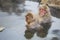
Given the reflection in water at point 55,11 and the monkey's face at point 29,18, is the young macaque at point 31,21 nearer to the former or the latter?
the monkey's face at point 29,18

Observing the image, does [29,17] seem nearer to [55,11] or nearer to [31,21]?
[31,21]

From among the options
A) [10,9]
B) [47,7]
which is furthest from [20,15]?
[47,7]

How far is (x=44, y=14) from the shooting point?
83 cm

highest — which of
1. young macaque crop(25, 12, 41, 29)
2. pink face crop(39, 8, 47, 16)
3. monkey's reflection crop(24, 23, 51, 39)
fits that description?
pink face crop(39, 8, 47, 16)

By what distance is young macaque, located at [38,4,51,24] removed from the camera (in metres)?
0.83

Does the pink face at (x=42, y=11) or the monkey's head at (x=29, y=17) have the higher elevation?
the pink face at (x=42, y=11)

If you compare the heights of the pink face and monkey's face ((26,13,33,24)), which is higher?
the pink face

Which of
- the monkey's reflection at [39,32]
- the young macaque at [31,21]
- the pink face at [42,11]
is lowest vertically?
the monkey's reflection at [39,32]

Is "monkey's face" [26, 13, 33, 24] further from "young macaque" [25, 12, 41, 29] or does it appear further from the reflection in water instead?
the reflection in water

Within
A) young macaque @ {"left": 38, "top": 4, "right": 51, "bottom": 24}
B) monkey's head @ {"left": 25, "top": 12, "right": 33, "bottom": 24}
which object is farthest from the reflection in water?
monkey's head @ {"left": 25, "top": 12, "right": 33, "bottom": 24}

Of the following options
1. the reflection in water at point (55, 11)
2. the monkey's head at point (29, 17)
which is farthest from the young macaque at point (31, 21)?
the reflection in water at point (55, 11)

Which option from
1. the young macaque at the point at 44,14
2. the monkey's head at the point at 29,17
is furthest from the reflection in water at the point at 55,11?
the monkey's head at the point at 29,17

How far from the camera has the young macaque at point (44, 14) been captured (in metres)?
0.83

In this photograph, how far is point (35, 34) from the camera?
838 millimetres
